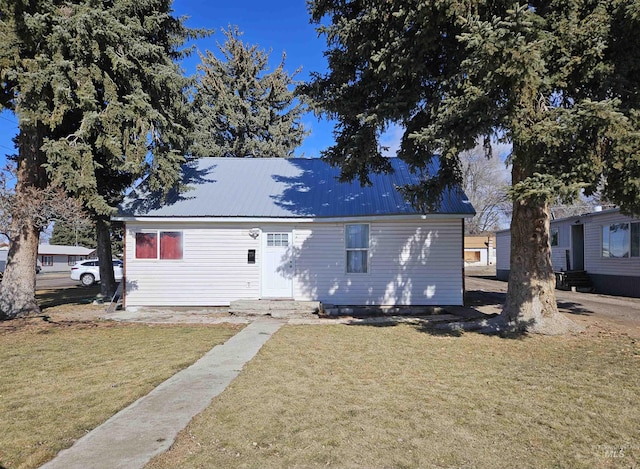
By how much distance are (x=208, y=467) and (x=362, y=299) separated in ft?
29.0

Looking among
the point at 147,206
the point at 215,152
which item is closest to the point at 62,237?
the point at 215,152

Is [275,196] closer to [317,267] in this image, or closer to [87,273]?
[317,267]

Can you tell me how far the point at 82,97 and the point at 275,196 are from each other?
5673 mm

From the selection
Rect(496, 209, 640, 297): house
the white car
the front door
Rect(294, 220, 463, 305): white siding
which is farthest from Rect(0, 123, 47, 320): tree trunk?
the front door

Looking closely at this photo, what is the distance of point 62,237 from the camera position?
6184 centimetres

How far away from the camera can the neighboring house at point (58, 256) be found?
171 ft

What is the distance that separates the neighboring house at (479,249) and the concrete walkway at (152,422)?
4262 cm

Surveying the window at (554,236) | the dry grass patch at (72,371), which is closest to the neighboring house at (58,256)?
the dry grass patch at (72,371)

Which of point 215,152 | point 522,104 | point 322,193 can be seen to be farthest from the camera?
point 215,152

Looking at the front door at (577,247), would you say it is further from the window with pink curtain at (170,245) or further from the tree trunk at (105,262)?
the tree trunk at (105,262)

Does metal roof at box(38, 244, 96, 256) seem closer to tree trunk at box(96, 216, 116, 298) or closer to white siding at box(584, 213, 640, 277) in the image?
tree trunk at box(96, 216, 116, 298)

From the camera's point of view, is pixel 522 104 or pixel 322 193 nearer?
pixel 522 104

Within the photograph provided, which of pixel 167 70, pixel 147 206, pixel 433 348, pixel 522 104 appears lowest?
pixel 433 348

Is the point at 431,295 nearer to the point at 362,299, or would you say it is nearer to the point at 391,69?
the point at 362,299
